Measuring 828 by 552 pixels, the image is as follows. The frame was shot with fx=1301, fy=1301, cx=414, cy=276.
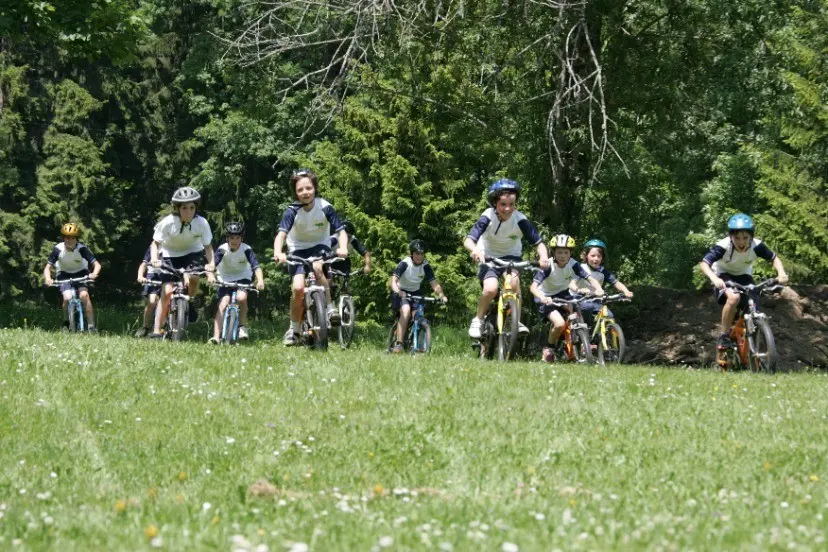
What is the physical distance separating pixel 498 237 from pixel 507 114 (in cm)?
742

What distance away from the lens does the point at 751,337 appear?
50.0 ft

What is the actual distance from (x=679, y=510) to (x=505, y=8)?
15.0m

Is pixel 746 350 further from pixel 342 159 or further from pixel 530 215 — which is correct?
pixel 342 159

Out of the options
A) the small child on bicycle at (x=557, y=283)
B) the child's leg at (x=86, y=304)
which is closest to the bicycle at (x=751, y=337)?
the small child on bicycle at (x=557, y=283)

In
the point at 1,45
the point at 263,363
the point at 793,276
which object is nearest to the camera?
the point at 263,363

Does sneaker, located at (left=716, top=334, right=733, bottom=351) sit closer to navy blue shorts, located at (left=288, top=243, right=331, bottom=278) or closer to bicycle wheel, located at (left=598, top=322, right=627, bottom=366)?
bicycle wheel, located at (left=598, top=322, right=627, bottom=366)

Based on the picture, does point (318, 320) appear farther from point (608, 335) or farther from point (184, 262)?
point (608, 335)

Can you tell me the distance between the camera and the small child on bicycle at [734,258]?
1516 cm

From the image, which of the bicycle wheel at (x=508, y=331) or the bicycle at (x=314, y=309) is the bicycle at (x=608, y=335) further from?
the bicycle at (x=314, y=309)

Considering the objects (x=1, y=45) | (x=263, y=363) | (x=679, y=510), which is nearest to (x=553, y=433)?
(x=679, y=510)

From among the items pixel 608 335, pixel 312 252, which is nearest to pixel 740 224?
pixel 608 335

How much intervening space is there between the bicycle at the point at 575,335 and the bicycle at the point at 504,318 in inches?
63.9

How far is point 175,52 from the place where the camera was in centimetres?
4806

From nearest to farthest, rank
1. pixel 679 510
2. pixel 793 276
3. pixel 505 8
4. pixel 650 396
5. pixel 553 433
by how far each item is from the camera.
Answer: pixel 679 510
pixel 553 433
pixel 650 396
pixel 505 8
pixel 793 276
